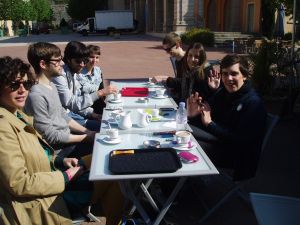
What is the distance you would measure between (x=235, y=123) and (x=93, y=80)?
241cm

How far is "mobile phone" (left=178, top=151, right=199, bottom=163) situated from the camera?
2505 millimetres

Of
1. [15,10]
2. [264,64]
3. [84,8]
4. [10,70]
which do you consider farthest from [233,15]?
[15,10]

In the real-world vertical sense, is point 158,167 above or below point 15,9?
below

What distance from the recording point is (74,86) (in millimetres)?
4461

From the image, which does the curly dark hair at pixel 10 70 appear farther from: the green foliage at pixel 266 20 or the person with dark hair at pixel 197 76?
the green foliage at pixel 266 20

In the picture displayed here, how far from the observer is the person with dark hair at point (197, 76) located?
4.26 meters

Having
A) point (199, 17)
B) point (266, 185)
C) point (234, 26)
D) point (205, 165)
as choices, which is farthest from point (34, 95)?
point (199, 17)

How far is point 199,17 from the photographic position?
103 ft

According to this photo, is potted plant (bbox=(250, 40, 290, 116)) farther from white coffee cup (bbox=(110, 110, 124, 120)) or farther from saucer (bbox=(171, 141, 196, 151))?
saucer (bbox=(171, 141, 196, 151))

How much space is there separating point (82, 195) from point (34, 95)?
1017 mm

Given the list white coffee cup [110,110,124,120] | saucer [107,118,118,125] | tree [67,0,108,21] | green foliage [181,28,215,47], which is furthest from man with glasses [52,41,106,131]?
tree [67,0,108,21]

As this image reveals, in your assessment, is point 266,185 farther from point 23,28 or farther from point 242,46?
point 23,28

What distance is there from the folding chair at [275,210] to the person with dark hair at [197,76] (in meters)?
2.31

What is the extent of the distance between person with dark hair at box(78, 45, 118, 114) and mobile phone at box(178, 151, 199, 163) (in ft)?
7.28
